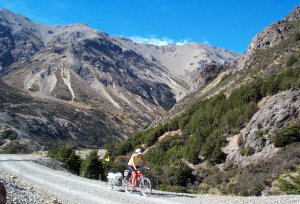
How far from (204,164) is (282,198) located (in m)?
40.2

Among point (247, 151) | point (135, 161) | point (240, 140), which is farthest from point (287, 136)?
point (135, 161)

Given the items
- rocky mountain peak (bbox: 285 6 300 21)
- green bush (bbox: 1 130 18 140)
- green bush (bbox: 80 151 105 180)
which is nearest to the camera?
green bush (bbox: 80 151 105 180)

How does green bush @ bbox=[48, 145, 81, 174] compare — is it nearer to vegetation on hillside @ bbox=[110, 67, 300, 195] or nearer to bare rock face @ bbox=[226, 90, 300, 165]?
vegetation on hillside @ bbox=[110, 67, 300, 195]

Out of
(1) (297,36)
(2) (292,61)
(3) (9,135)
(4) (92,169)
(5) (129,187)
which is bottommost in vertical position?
(5) (129,187)

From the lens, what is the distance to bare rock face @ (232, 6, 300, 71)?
10158 cm

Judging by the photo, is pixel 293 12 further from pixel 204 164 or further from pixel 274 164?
pixel 274 164

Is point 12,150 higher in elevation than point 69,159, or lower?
higher

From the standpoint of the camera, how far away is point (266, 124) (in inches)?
2105

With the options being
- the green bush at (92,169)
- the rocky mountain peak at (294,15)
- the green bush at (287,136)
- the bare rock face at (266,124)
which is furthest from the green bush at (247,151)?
the rocky mountain peak at (294,15)

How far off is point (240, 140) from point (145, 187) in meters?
37.5

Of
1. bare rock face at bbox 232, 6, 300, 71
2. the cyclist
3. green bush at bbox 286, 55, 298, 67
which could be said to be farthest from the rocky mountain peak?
the cyclist

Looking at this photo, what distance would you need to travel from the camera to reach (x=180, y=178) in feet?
169

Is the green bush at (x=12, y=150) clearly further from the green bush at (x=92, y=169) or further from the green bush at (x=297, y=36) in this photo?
the green bush at (x=297, y=36)

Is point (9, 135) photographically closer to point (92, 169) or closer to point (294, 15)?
point (294, 15)
